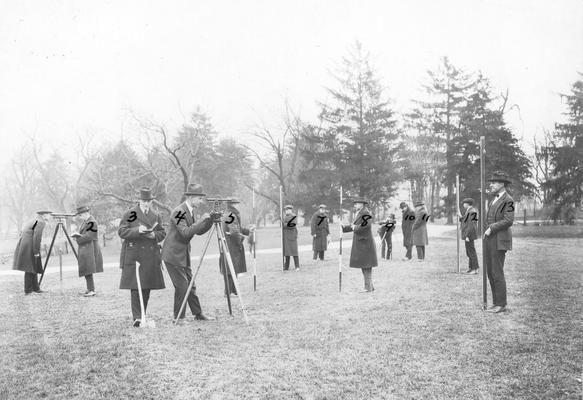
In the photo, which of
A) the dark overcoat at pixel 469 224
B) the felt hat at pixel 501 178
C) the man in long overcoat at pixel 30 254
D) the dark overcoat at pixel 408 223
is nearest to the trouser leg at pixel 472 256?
the dark overcoat at pixel 469 224

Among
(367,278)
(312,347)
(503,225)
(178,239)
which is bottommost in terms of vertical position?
(312,347)

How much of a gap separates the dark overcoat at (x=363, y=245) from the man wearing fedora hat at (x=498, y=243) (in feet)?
8.37

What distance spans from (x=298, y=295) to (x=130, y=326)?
369 centimetres

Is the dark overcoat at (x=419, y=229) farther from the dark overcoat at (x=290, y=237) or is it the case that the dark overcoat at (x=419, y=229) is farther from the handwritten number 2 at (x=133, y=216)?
the handwritten number 2 at (x=133, y=216)

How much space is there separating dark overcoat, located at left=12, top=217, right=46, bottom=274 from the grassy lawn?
2.66 ft

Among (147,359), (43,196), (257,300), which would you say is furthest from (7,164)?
(147,359)

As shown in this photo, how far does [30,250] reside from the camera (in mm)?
10859

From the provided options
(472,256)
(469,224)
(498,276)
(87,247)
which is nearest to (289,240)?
(469,224)

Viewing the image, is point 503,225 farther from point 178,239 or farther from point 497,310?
point 178,239

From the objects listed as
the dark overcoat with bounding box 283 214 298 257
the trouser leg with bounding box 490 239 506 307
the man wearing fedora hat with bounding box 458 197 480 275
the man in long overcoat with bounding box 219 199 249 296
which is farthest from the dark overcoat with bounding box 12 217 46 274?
the man wearing fedora hat with bounding box 458 197 480 275

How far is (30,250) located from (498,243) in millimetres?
9304

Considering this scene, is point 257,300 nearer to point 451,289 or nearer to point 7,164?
point 451,289

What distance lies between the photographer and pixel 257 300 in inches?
384

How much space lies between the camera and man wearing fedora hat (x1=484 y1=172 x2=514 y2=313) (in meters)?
7.44
